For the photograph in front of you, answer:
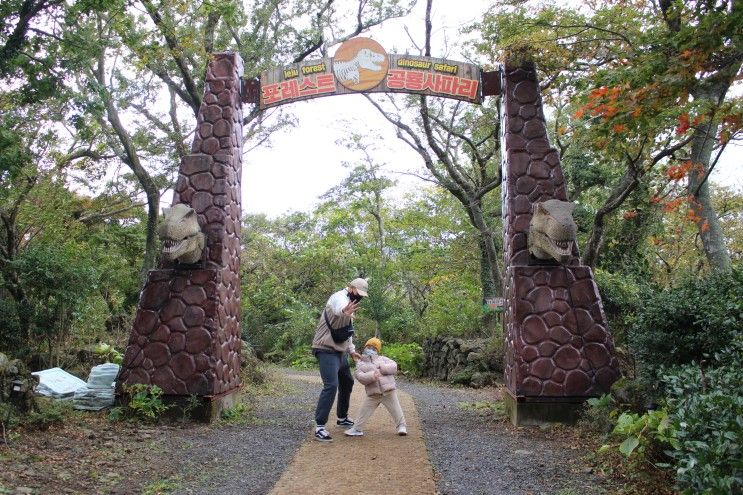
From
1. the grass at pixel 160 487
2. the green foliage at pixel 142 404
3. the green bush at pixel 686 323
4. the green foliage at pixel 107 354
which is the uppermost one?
the green bush at pixel 686 323

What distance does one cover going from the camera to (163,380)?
7.34m

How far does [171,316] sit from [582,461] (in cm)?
482

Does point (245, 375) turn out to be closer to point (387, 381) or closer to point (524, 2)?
point (387, 381)

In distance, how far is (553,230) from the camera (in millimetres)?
7062

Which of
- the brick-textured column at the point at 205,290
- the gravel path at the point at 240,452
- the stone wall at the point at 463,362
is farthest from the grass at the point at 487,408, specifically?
the brick-textured column at the point at 205,290

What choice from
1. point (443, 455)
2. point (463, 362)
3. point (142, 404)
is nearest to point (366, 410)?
point (443, 455)

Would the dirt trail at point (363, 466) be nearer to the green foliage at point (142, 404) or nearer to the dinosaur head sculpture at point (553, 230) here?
the green foliage at point (142, 404)

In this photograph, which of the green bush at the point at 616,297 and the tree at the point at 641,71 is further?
the green bush at the point at 616,297

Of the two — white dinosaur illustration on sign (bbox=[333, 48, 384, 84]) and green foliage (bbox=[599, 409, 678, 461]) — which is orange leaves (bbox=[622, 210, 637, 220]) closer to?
white dinosaur illustration on sign (bbox=[333, 48, 384, 84])

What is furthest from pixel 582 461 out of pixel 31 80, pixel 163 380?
pixel 31 80

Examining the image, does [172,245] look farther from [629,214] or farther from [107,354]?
[629,214]

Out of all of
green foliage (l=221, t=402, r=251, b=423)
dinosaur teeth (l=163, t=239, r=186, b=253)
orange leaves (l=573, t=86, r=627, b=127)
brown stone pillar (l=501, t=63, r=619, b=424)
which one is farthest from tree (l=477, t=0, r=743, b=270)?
green foliage (l=221, t=402, r=251, b=423)

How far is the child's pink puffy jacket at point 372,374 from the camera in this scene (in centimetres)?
646

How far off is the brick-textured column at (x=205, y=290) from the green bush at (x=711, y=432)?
203 inches
